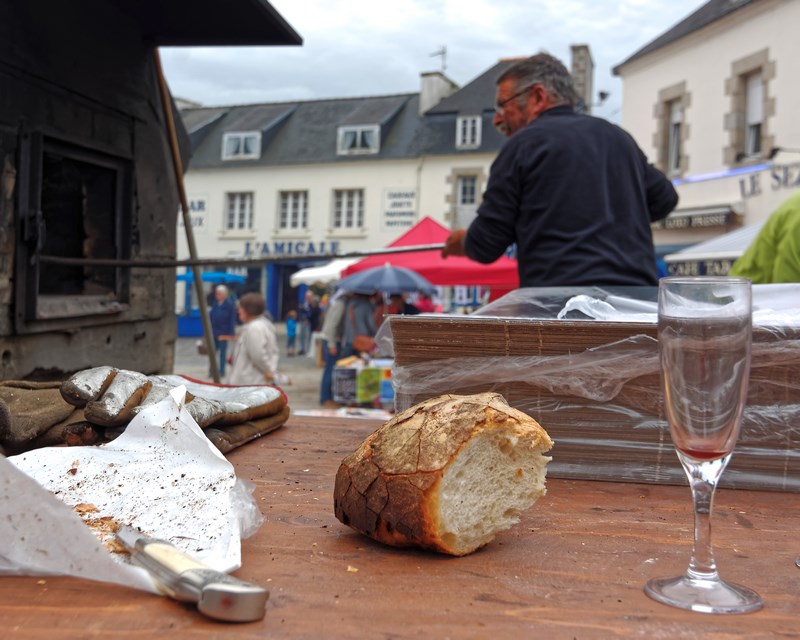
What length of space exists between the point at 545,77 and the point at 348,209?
26207mm

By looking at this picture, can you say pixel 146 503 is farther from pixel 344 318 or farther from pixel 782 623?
pixel 344 318

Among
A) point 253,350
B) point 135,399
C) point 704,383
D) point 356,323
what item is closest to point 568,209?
point 135,399

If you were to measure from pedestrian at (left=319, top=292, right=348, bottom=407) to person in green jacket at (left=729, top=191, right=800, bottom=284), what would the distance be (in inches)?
311

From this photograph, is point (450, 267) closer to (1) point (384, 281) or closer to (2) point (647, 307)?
(1) point (384, 281)

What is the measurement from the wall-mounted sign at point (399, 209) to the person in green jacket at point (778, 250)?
80.5 feet

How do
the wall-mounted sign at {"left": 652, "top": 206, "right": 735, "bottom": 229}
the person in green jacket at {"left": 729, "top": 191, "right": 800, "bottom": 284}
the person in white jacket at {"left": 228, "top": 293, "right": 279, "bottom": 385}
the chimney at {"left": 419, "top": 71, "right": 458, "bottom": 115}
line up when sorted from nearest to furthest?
the person in green jacket at {"left": 729, "top": 191, "right": 800, "bottom": 284} < the person in white jacket at {"left": 228, "top": 293, "right": 279, "bottom": 385} < the wall-mounted sign at {"left": 652, "top": 206, "right": 735, "bottom": 229} < the chimney at {"left": 419, "top": 71, "right": 458, "bottom": 115}

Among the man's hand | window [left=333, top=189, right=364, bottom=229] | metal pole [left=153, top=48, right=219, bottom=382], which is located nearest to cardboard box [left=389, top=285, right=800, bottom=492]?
the man's hand

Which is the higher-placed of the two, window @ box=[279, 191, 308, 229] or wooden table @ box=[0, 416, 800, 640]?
window @ box=[279, 191, 308, 229]

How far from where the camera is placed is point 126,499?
3.89ft

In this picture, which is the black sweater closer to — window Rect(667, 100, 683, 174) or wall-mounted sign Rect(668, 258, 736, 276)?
wall-mounted sign Rect(668, 258, 736, 276)

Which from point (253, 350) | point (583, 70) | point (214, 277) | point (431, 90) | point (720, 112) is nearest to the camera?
point (253, 350)

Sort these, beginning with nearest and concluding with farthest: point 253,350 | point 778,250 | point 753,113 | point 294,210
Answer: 1. point 778,250
2. point 253,350
3. point 753,113
4. point 294,210

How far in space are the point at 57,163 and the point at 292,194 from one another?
86.2 feet

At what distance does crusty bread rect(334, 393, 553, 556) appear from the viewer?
3.67 ft
